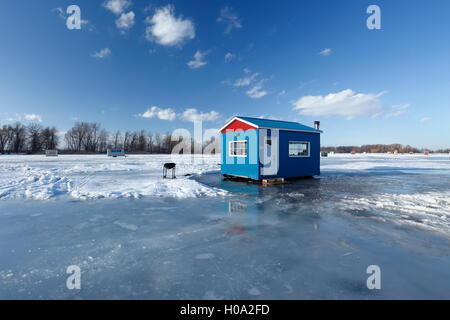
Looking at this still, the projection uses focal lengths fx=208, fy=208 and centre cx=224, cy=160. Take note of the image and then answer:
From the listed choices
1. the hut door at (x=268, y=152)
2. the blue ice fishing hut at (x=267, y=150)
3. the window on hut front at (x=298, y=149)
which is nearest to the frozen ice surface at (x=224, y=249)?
the hut door at (x=268, y=152)

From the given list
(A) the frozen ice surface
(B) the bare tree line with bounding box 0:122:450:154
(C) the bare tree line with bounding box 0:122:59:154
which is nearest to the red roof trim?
(A) the frozen ice surface

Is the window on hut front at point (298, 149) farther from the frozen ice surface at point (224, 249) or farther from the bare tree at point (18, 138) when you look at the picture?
the bare tree at point (18, 138)

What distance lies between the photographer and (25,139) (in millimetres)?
68438

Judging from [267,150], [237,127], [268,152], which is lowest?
[268,152]

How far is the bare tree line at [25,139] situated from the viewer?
66.8m

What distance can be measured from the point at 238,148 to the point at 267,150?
1987 millimetres

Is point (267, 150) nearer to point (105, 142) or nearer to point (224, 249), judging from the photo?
point (224, 249)

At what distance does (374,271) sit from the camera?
3.01m

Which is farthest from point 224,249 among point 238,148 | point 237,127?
point 237,127

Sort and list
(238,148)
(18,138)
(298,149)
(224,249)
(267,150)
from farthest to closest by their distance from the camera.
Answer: (18,138), (298,149), (238,148), (267,150), (224,249)

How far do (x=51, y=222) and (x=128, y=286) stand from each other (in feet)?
12.9

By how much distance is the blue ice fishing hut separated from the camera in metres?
11.7
